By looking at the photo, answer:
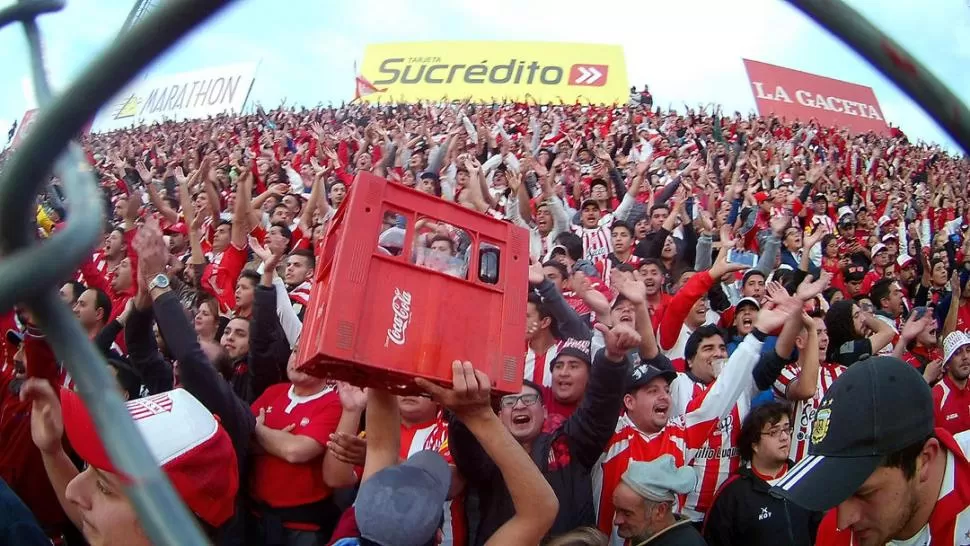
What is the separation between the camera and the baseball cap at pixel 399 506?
2.10 m

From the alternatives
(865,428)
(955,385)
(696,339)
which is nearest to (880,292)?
(955,385)

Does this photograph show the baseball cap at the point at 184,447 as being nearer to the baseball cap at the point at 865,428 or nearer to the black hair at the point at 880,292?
the baseball cap at the point at 865,428

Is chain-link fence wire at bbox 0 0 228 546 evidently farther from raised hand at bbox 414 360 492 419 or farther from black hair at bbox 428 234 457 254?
black hair at bbox 428 234 457 254

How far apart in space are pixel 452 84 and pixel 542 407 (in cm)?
2742

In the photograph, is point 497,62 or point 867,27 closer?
point 867,27

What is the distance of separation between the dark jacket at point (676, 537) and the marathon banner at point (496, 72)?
2562 centimetres

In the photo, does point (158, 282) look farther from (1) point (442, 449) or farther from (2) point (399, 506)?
(2) point (399, 506)

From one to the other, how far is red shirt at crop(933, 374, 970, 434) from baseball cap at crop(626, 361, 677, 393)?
208 cm

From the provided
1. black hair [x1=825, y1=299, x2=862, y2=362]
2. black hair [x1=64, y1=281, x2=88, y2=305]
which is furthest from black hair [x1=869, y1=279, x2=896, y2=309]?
black hair [x1=64, y1=281, x2=88, y2=305]

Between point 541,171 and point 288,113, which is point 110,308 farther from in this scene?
point 288,113

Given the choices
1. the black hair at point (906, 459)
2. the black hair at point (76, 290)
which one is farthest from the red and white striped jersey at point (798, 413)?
the black hair at point (76, 290)

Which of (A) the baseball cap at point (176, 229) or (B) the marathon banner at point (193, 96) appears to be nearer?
(A) the baseball cap at point (176, 229)

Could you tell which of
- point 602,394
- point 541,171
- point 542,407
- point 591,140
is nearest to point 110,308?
point 542,407

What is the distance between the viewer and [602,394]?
2.86 m
